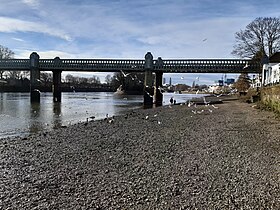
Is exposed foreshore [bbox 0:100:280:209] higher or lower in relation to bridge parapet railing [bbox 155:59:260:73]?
lower

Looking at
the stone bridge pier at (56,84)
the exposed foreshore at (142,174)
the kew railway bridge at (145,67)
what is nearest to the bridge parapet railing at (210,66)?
the kew railway bridge at (145,67)

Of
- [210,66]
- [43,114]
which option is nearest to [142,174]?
[43,114]

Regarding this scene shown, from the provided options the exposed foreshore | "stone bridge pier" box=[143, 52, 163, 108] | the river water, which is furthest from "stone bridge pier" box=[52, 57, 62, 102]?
the exposed foreshore

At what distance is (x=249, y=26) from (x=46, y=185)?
65.5 metres

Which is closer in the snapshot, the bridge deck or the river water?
the river water

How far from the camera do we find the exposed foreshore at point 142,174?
262 inches

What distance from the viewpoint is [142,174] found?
8.86 meters

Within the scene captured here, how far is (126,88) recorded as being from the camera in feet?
412

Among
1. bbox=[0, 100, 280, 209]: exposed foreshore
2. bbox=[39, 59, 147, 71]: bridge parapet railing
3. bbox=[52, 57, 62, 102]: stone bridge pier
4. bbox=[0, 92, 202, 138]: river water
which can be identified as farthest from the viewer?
bbox=[52, 57, 62, 102]: stone bridge pier

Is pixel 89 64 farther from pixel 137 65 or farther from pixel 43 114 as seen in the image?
pixel 43 114

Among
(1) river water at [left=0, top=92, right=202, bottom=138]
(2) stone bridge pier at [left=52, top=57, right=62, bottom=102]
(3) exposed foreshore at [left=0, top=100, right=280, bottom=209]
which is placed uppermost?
(2) stone bridge pier at [left=52, top=57, right=62, bottom=102]

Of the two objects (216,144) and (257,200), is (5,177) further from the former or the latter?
(216,144)

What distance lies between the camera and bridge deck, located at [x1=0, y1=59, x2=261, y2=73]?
64.9m

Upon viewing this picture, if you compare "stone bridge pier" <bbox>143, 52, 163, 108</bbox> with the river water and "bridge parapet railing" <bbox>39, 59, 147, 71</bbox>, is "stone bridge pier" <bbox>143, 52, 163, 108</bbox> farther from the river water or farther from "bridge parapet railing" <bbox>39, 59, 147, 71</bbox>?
the river water
